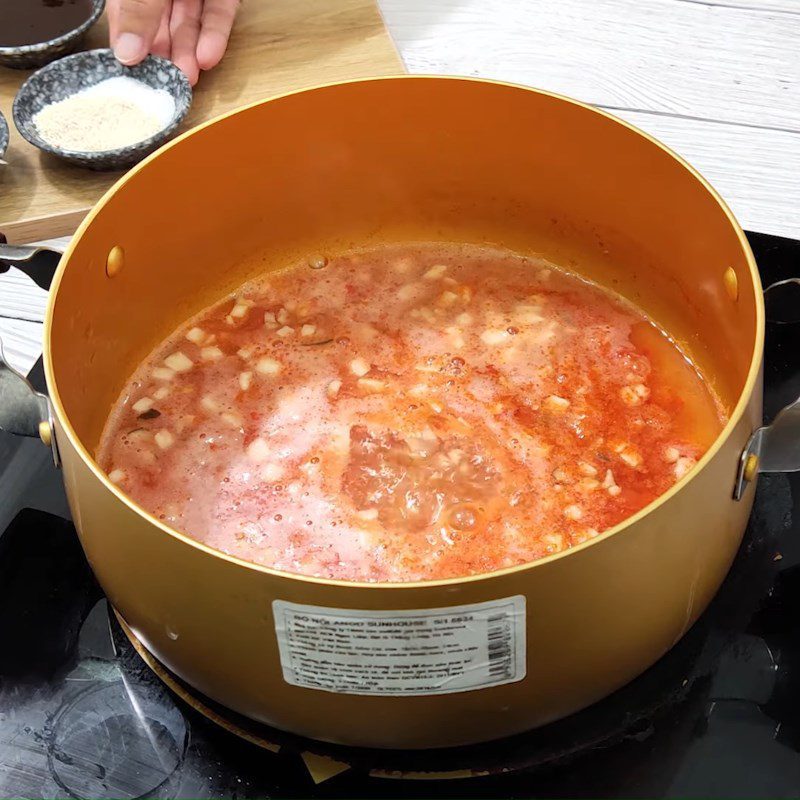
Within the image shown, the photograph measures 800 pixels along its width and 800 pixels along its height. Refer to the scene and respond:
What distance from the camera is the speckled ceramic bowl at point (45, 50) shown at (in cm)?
150

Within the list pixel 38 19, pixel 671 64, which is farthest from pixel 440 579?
pixel 38 19

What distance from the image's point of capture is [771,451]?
0.71m

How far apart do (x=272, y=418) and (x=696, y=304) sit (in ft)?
1.32

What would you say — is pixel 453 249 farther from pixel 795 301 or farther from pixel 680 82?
pixel 680 82

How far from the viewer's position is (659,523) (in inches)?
25.1

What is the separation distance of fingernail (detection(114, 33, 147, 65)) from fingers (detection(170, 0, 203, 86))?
0.05m

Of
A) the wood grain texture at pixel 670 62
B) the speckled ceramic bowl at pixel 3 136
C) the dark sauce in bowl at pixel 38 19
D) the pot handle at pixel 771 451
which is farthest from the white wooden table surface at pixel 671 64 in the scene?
Answer: the pot handle at pixel 771 451

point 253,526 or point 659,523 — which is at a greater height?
point 659,523

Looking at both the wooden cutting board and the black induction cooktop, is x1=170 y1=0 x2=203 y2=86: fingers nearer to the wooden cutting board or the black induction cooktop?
the wooden cutting board

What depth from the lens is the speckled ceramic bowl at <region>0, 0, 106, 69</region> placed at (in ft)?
4.93

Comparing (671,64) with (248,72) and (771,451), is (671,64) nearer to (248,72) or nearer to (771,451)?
(248,72)

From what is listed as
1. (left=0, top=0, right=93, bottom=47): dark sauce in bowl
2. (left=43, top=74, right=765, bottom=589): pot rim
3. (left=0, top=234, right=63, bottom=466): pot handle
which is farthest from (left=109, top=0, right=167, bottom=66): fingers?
(left=0, top=234, right=63, bottom=466): pot handle

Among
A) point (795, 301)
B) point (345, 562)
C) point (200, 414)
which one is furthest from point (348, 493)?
point (795, 301)

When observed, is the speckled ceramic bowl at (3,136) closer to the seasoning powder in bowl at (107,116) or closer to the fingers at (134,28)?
the seasoning powder in bowl at (107,116)
